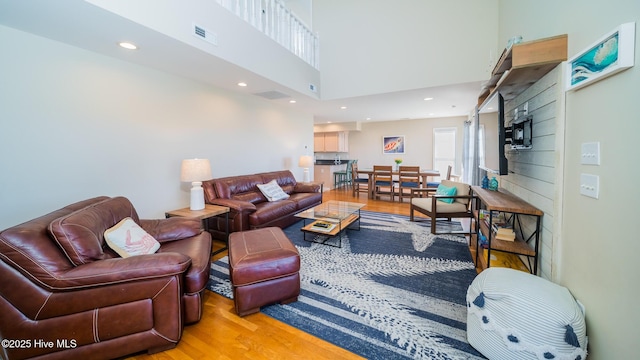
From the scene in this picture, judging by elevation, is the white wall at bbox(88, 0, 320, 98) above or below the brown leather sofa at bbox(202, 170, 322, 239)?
above

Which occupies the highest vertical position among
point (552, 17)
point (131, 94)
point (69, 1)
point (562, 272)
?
point (69, 1)

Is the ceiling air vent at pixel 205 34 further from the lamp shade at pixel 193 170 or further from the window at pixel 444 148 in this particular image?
the window at pixel 444 148

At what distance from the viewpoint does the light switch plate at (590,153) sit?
134 cm

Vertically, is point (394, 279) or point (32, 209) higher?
point (32, 209)

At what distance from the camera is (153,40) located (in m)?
2.41

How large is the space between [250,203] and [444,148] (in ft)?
23.1

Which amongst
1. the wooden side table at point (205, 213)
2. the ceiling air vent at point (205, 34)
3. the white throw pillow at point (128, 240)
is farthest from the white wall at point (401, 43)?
the white throw pillow at point (128, 240)

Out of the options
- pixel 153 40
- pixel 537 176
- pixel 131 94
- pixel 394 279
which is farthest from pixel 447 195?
pixel 131 94

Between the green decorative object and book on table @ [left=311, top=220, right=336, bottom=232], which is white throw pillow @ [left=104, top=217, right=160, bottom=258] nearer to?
book on table @ [left=311, top=220, right=336, bottom=232]

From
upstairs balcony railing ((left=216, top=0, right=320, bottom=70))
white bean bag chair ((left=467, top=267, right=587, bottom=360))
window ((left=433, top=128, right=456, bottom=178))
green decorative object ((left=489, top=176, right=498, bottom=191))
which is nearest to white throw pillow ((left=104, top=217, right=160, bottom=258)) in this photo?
white bean bag chair ((left=467, top=267, right=587, bottom=360))

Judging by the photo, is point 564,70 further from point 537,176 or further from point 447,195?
point 447,195

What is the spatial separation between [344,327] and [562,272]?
5.14 ft

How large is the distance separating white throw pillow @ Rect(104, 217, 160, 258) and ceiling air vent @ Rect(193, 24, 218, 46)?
2013 millimetres

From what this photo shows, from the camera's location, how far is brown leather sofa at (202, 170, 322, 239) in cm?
347
